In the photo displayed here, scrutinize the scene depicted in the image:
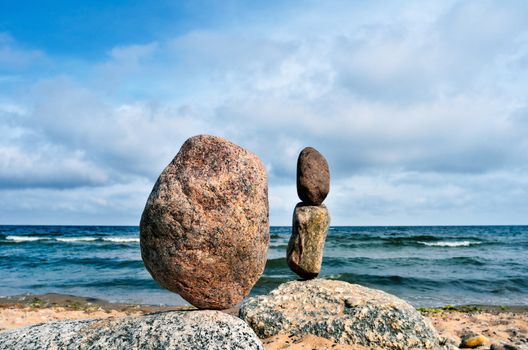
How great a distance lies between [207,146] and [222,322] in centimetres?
187

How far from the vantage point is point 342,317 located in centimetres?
634

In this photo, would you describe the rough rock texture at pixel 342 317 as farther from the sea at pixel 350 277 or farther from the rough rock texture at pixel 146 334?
the sea at pixel 350 277

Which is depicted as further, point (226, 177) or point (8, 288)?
point (8, 288)

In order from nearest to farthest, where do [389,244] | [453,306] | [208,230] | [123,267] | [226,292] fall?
[208,230], [226,292], [453,306], [123,267], [389,244]

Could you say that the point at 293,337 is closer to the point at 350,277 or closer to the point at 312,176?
the point at 312,176

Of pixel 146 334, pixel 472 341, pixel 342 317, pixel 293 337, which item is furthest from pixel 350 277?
pixel 146 334

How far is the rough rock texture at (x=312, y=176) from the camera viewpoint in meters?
7.89

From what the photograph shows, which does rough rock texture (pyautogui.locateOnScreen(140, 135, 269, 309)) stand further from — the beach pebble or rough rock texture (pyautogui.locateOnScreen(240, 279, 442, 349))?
the beach pebble

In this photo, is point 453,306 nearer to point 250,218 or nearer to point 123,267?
point 250,218

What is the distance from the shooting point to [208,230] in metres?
4.52

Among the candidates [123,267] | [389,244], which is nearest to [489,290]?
[123,267]

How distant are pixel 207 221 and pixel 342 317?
295cm

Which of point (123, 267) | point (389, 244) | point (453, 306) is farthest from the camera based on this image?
point (389, 244)

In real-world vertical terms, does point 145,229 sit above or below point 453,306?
above
